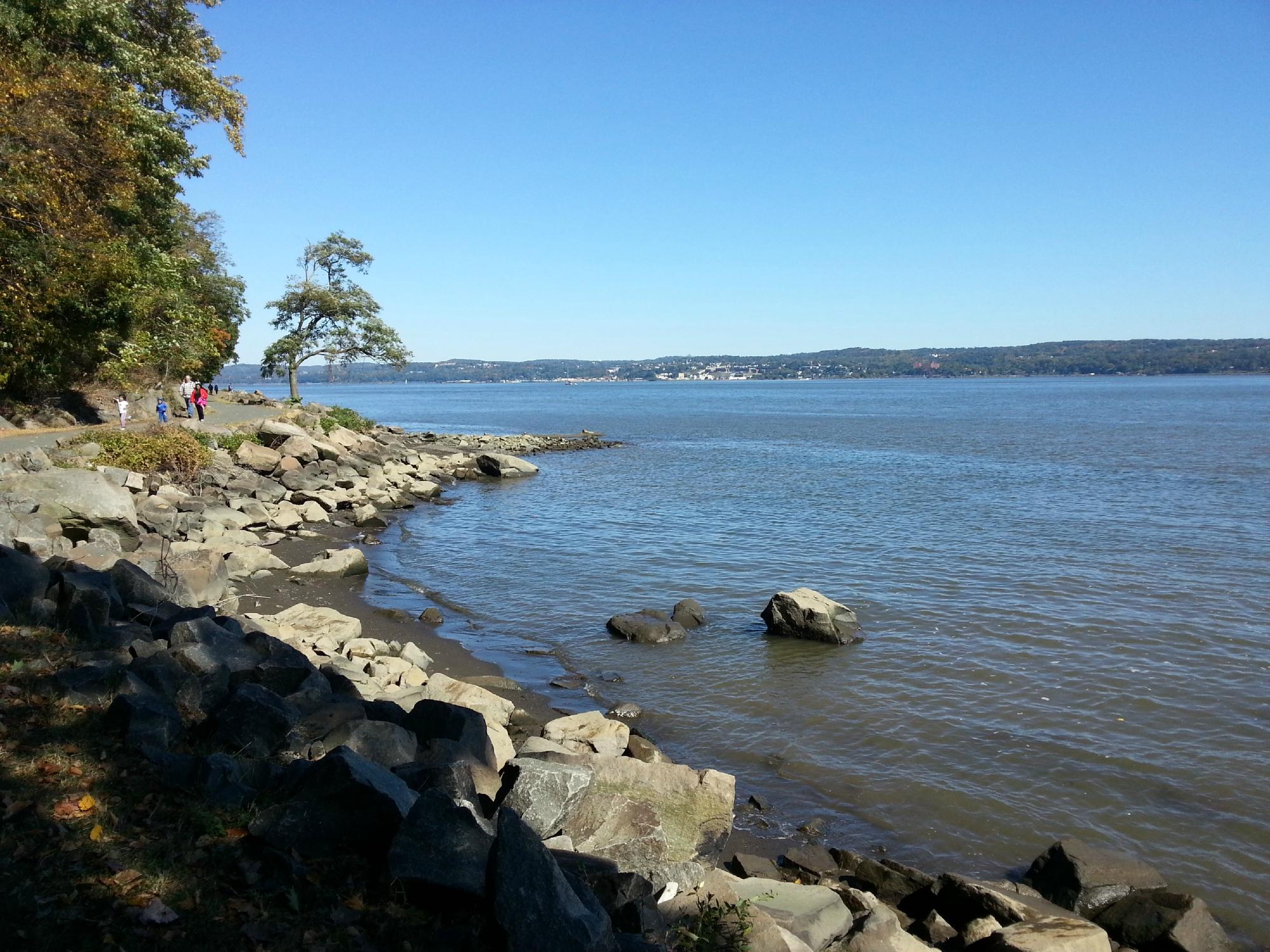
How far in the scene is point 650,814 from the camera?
8.00 metres

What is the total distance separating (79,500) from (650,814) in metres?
13.1

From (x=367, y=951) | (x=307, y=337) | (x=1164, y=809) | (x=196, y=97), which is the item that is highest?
(x=196, y=97)

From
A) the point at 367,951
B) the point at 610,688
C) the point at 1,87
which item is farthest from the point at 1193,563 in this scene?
the point at 1,87

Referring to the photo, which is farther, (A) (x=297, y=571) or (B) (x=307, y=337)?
(B) (x=307, y=337)

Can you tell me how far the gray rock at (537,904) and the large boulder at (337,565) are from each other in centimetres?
1533

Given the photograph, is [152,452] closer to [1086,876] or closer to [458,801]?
[458,801]

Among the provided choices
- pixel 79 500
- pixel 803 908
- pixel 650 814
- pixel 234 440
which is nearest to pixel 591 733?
pixel 650 814

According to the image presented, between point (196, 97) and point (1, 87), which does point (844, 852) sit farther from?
point (196, 97)

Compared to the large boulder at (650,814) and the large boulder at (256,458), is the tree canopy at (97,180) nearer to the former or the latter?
the large boulder at (256,458)

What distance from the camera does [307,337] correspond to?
57.6 meters

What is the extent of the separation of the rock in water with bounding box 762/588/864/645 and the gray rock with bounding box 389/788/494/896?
38.2ft

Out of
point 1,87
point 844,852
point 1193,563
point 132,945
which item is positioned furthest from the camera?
point 1193,563

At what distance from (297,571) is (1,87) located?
36.8 ft

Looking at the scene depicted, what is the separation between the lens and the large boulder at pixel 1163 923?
7.61 metres
